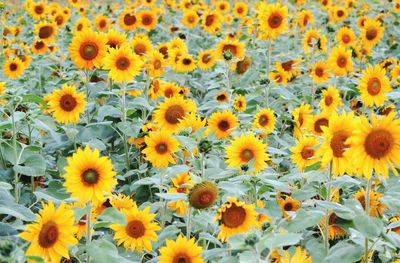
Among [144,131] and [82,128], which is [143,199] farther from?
[82,128]

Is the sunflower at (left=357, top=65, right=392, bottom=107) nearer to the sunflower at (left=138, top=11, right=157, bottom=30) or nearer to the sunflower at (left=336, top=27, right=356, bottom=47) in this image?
the sunflower at (left=336, top=27, right=356, bottom=47)

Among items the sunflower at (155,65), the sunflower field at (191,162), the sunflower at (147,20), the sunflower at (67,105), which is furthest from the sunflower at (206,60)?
the sunflower at (67,105)

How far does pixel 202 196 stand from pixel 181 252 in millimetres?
224

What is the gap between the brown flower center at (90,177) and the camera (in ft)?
6.94

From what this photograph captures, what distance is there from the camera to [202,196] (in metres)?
2.26

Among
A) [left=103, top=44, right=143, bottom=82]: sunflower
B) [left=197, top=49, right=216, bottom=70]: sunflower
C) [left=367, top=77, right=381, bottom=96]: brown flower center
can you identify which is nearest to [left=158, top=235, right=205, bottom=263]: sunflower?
[left=103, top=44, right=143, bottom=82]: sunflower

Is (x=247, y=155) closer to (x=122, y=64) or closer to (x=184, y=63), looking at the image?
(x=122, y=64)

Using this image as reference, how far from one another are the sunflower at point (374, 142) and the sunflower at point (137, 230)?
88 cm

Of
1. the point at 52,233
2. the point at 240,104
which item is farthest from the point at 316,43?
the point at 52,233

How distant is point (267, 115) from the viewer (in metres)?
3.55

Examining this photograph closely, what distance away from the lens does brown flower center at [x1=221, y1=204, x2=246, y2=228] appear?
2189 millimetres

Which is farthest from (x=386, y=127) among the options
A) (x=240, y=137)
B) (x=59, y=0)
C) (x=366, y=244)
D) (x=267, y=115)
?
(x=59, y=0)

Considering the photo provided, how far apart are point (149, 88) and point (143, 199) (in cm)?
118

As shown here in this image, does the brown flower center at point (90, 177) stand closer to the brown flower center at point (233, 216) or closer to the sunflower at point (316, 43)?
the brown flower center at point (233, 216)
